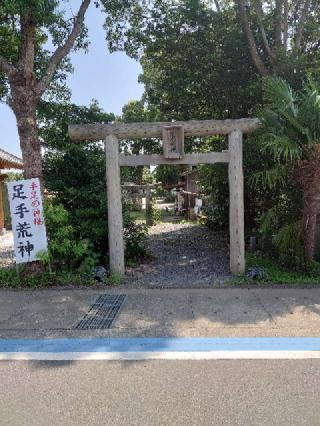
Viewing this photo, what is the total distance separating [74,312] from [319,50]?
30.5 feet

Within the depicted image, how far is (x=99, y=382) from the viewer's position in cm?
353

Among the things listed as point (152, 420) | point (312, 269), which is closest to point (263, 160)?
point (312, 269)

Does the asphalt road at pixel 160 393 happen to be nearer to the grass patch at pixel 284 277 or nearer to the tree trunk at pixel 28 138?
the grass patch at pixel 284 277

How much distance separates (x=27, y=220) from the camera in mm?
6770

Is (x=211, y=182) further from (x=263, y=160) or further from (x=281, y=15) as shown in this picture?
(x=281, y=15)

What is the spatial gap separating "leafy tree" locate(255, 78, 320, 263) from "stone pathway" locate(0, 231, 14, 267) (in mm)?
6511

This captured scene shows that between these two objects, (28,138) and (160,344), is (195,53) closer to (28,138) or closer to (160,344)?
(28,138)

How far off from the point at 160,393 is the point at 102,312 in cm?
232

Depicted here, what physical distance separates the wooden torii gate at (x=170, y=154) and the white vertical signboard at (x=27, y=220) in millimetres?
1299

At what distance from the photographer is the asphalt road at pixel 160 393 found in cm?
299

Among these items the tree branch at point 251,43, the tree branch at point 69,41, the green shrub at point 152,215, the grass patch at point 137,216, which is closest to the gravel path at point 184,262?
the grass patch at point 137,216

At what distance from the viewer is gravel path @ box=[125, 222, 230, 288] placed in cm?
712

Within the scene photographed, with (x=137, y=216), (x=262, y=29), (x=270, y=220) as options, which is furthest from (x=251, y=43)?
(x=137, y=216)

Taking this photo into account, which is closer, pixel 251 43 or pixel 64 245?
pixel 64 245
